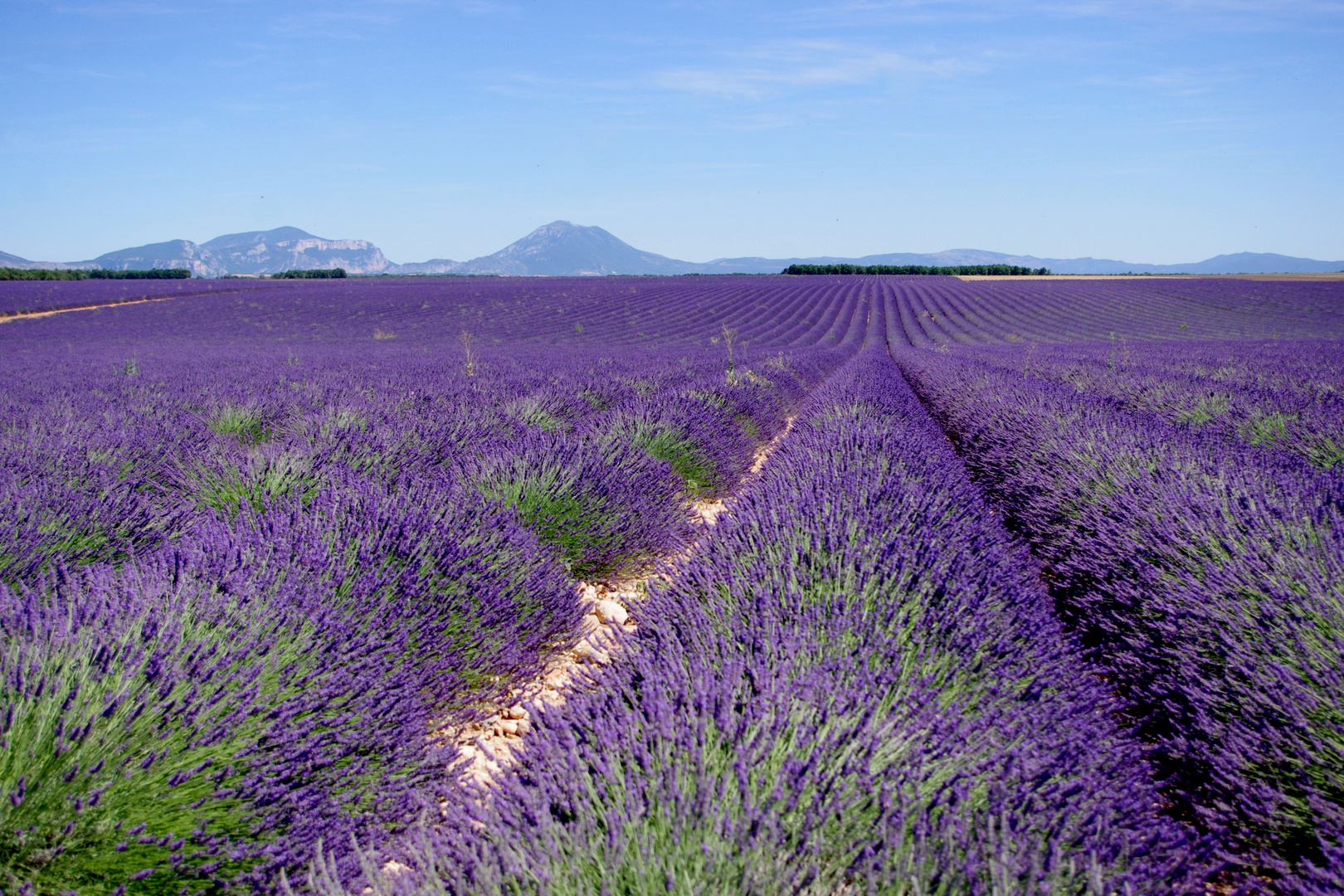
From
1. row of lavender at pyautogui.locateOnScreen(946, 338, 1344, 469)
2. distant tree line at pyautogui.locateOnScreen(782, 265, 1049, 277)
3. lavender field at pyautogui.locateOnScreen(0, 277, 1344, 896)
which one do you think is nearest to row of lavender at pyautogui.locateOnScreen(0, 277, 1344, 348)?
row of lavender at pyautogui.locateOnScreen(946, 338, 1344, 469)

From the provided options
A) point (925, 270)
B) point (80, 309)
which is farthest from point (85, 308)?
point (925, 270)

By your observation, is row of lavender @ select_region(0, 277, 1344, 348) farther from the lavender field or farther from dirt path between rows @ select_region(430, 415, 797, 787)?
dirt path between rows @ select_region(430, 415, 797, 787)

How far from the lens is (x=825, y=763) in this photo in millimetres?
1159

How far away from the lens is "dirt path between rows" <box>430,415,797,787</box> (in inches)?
65.5

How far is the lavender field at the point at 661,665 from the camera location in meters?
1.06

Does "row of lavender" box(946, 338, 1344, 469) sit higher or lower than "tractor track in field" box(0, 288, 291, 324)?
lower

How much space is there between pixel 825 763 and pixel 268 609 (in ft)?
4.43

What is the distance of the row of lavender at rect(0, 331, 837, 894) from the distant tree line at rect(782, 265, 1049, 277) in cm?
6677

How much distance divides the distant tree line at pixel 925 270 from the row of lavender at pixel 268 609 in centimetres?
6677

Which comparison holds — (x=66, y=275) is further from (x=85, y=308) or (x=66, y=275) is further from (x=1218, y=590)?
(x=1218, y=590)

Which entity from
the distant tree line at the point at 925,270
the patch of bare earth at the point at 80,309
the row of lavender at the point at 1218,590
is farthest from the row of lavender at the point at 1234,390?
the distant tree line at the point at 925,270

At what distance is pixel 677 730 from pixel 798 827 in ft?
0.92

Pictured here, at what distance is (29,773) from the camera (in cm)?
106

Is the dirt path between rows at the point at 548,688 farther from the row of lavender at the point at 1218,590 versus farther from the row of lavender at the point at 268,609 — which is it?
the row of lavender at the point at 1218,590
